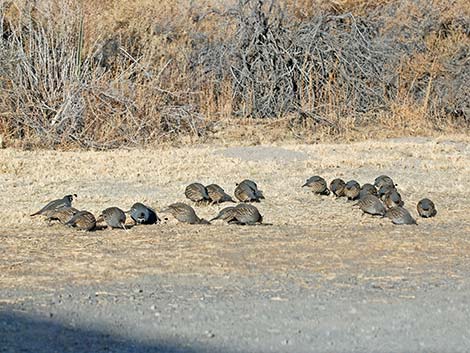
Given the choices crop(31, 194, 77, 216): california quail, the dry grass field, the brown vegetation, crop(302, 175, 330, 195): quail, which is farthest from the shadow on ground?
the brown vegetation

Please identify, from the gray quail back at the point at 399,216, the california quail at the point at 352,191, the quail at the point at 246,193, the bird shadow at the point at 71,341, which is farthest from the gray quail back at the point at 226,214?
the bird shadow at the point at 71,341

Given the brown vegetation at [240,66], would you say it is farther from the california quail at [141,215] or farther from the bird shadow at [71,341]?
the bird shadow at [71,341]

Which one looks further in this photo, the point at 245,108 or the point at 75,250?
the point at 245,108

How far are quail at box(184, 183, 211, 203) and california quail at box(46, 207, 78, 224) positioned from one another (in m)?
2.35

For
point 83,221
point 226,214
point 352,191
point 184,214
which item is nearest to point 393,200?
point 352,191

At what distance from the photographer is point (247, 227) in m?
13.8

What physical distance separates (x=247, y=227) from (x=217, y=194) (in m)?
1.75

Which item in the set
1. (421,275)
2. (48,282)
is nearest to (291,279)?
(421,275)

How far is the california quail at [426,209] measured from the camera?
1495 cm

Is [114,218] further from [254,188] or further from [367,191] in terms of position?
[367,191]

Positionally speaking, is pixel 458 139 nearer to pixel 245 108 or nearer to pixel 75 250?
pixel 245 108

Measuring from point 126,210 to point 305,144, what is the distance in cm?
883

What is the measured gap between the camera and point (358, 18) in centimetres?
2678

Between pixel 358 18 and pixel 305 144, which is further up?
pixel 358 18
